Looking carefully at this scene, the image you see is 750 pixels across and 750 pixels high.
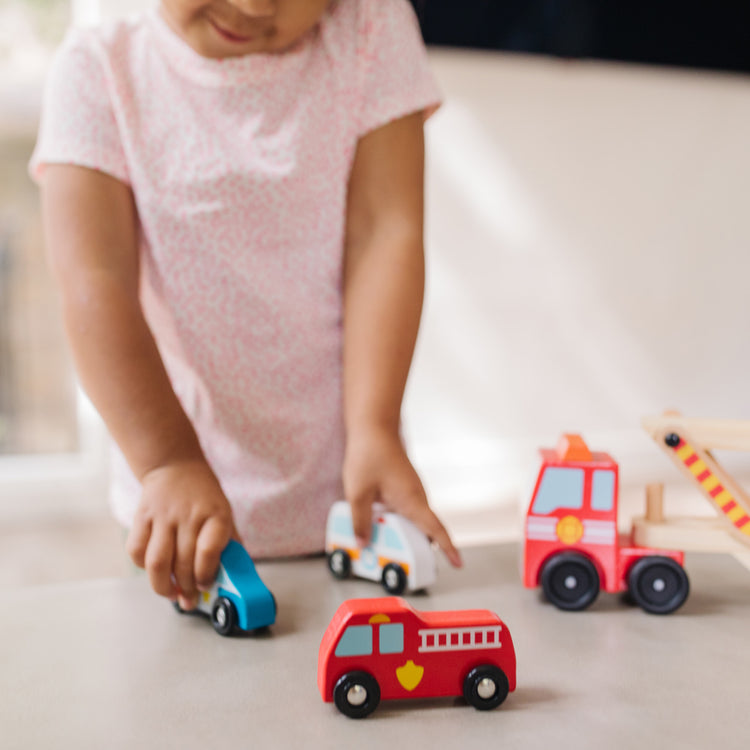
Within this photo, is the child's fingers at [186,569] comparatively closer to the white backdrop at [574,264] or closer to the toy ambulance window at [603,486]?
the toy ambulance window at [603,486]

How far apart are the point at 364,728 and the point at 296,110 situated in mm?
473

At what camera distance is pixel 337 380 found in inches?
27.4

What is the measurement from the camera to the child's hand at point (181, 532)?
45 centimetres

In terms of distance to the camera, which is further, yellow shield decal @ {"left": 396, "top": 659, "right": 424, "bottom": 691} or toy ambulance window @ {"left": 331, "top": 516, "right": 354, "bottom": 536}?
toy ambulance window @ {"left": 331, "top": 516, "right": 354, "bottom": 536}

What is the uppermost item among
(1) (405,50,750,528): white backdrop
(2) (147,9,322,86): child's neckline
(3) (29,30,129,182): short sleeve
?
(2) (147,9,322,86): child's neckline

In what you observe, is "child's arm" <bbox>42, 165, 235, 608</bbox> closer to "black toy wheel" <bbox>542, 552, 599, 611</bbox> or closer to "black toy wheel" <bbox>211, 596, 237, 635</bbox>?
"black toy wheel" <bbox>211, 596, 237, 635</bbox>

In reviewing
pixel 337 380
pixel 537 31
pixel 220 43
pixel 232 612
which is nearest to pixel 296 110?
pixel 220 43

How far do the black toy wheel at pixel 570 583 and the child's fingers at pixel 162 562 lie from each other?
0.20 m

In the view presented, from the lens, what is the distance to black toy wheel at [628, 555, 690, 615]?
468 millimetres

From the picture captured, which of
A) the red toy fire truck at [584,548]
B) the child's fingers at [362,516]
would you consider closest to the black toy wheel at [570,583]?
the red toy fire truck at [584,548]

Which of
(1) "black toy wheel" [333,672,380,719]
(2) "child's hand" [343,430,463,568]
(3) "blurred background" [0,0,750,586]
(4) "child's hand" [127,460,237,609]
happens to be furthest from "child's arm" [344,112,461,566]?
(3) "blurred background" [0,0,750,586]

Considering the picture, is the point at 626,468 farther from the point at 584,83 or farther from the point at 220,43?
the point at 220,43

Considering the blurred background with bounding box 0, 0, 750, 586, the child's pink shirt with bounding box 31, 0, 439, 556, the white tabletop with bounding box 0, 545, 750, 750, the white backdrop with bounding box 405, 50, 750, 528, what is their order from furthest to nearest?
the white backdrop with bounding box 405, 50, 750, 528 < the blurred background with bounding box 0, 0, 750, 586 < the child's pink shirt with bounding box 31, 0, 439, 556 < the white tabletop with bounding box 0, 545, 750, 750

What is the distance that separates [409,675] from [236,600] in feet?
0.38
